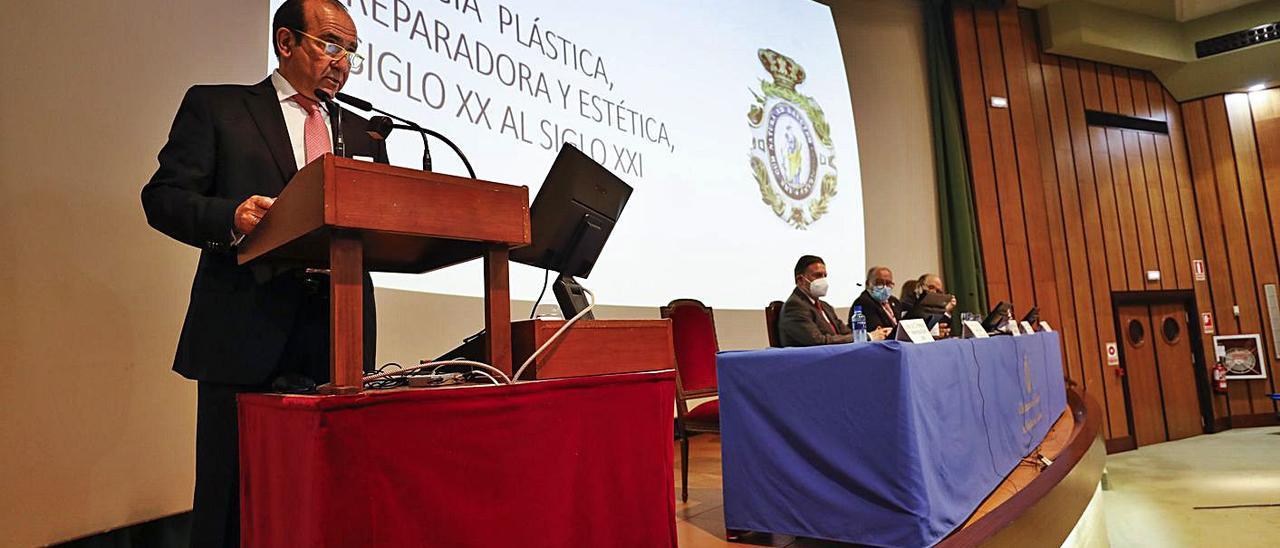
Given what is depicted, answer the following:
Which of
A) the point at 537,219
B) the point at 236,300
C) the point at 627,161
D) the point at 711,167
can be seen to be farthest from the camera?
the point at 711,167

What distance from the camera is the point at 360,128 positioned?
120 centimetres

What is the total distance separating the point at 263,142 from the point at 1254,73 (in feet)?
29.9

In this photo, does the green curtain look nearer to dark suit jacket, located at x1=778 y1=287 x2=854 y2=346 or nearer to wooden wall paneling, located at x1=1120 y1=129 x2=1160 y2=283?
wooden wall paneling, located at x1=1120 y1=129 x2=1160 y2=283

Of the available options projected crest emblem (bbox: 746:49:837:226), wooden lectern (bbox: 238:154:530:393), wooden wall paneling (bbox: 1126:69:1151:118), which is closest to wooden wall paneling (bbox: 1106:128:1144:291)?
wooden wall paneling (bbox: 1126:69:1151:118)

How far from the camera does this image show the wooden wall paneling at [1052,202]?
6.12m

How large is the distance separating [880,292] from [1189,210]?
5717mm

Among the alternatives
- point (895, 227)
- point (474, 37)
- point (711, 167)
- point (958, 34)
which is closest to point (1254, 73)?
point (958, 34)

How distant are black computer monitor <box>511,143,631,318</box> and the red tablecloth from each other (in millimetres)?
266

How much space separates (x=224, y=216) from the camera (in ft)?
Result: 2.98

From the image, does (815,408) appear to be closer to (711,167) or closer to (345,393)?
(345,393)

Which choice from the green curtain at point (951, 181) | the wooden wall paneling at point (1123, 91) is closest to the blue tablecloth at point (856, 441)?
the green curtain at point (951, 181)

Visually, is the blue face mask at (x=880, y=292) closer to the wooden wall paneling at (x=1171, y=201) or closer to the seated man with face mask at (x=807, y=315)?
the seated man with face mask at (x=807, y=315)

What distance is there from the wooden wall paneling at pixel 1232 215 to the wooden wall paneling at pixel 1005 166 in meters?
2.86

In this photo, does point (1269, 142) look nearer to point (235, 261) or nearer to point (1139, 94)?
point (1139, 94)
